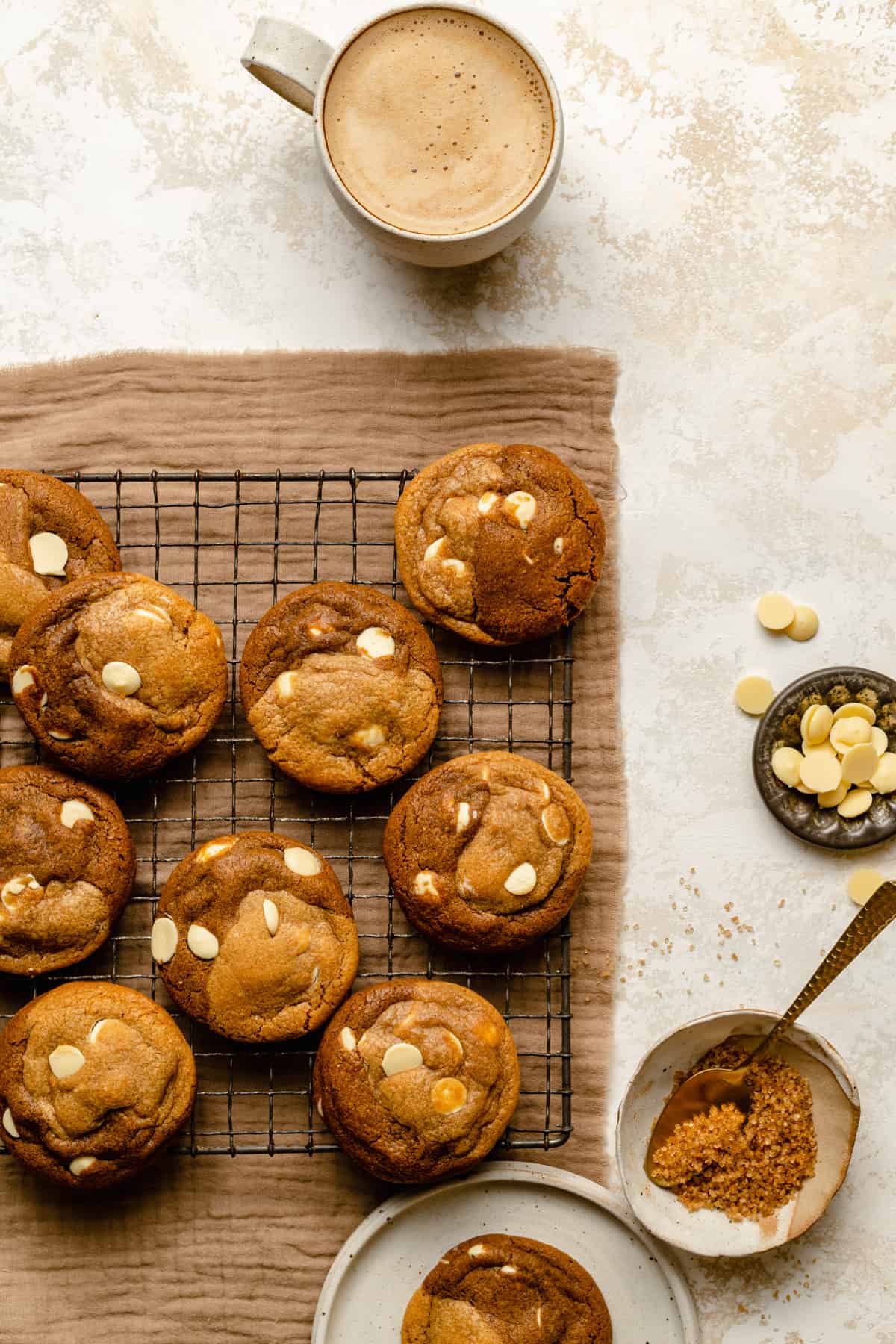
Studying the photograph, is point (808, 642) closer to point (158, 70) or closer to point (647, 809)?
point (647, 809)

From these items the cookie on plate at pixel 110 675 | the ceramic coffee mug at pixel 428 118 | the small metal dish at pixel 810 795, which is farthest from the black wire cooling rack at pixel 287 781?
the ceramic coffee mug at pixel 428 118

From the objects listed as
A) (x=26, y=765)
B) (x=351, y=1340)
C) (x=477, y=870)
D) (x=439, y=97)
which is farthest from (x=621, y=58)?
(x=351, y=1340)

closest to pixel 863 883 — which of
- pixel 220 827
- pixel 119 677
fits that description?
pixel 220 827

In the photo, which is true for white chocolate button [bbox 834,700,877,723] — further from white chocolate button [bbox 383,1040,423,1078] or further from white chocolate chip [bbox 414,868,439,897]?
white chocolate button [bbox 383,1040,423,1078]

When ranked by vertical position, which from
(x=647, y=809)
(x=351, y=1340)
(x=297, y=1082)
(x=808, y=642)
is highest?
(x=808, y=642)

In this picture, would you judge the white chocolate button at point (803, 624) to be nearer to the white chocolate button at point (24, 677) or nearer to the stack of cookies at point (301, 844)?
the stack of cookies at point (301, 844)

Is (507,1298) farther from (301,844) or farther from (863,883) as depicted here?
(863,883)
